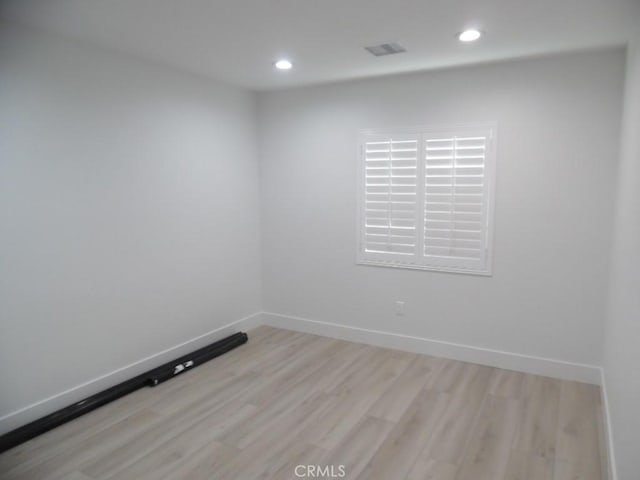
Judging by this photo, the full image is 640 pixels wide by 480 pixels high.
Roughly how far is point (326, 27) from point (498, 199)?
191 centimetres

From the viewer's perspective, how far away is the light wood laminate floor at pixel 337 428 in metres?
2.36

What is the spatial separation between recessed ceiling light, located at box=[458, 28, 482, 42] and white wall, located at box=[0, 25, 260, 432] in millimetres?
2230

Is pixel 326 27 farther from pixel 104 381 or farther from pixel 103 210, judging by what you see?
pixel 104 381

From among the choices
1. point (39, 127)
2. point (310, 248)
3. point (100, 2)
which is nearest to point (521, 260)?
point (310, 248)

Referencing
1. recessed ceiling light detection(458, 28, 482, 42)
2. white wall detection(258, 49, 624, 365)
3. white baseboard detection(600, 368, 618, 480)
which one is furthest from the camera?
white wall detection(258, 49, 624, 365)

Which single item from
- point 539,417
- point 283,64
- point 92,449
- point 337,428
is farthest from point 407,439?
point 283,64

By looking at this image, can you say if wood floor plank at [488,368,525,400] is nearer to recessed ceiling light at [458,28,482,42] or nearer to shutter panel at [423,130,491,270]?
shutter panel at [423,130,491,270]

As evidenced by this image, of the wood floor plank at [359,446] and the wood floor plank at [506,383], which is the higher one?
the wood floor plank at [506,383]

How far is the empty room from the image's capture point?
96.2 inches

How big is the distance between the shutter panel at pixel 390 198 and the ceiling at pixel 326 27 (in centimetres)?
73

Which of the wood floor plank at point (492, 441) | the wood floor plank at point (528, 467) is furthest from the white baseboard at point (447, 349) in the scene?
the wood floor plank at point (528, 467)

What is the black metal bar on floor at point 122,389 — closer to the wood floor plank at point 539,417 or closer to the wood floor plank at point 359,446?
the wood floor plank at point 359,446

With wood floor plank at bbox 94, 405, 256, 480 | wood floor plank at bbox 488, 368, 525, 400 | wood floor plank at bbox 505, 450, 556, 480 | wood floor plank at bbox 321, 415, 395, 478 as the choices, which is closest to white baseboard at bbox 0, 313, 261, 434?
wood floor plank at bbox 94, 405, 256, 480

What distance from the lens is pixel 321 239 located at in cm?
435
